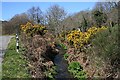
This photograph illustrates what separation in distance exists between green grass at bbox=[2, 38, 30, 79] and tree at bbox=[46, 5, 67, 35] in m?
37.1

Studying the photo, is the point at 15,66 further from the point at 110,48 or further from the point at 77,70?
the point at 77,70

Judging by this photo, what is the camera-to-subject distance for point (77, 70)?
77.7 ft

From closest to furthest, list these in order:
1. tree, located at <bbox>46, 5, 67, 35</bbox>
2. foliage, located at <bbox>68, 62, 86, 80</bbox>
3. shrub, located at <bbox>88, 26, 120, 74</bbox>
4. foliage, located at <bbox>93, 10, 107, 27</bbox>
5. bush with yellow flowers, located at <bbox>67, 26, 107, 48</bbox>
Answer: shrub, located at <bbox>88, 26, 120, 74</bbox> → foliage, located at <bbox>68, 62, 86, 80</bbox> → bush with yellow flowers, located at <bbox>67, 26, 107, 48</bbox> → foliage, located at <bbox>93, 10, 107, 27</bbox> → tree, located at <bbox>46, 5, 67, 35</bbox>

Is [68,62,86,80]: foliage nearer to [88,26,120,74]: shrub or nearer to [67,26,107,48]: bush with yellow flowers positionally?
[88,26,120,74]: shrub

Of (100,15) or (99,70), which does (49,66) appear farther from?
(100,15)

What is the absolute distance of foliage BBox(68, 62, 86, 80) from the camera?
21.8 m

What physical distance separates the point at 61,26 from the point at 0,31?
12.9m

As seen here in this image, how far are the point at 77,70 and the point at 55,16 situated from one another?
39.7 m

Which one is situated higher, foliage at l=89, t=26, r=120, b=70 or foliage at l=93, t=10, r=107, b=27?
foliage at l=93, t=10, r=107, b=27

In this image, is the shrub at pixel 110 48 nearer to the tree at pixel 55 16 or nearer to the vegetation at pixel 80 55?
the vegetation at pixel 80 55

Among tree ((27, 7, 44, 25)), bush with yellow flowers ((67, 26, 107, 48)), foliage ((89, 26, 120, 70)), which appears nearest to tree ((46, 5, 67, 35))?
tree ((27, 7, 44, 25))

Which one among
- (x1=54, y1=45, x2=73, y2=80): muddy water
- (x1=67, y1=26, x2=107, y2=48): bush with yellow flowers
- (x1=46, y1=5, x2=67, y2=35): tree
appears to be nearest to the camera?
(x1=54, y1=45, x2=73, y2=80): muddy water

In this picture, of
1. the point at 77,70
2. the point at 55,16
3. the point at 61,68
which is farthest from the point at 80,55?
the point at 55,16

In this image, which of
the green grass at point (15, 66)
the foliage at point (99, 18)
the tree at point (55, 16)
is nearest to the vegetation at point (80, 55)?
the green grass at point (15, 66)
